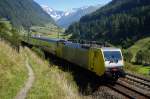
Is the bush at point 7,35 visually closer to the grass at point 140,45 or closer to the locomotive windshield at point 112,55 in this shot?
the locomotive windshield at point 112,55

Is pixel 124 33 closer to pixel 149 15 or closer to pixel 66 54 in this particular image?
pixel 149 15

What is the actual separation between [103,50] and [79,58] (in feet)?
26.2

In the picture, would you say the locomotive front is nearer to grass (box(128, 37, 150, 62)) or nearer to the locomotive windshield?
the locomotive windshield

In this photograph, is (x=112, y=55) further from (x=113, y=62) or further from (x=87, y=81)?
(x=87, y=81)

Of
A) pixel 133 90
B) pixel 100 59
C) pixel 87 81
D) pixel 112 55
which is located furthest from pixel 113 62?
pixel 133 90

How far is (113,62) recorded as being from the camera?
93.0ft

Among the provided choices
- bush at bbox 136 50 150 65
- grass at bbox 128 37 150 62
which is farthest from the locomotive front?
grass at bbox 128 37 150 62

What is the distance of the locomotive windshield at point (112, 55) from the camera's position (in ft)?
92.8

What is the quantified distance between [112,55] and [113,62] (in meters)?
0.71

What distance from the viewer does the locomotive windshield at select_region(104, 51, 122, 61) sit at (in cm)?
2830

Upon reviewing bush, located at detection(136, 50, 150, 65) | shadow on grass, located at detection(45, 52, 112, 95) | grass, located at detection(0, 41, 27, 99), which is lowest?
bush, located at detection(136, 50, 150, 65)

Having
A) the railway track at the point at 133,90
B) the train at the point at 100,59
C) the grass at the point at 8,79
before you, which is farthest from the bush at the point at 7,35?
the grass at the point at 8,79

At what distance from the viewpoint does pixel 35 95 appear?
48.9ft

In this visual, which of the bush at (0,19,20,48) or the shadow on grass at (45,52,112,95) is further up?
the bush at (0,19,20,48)
